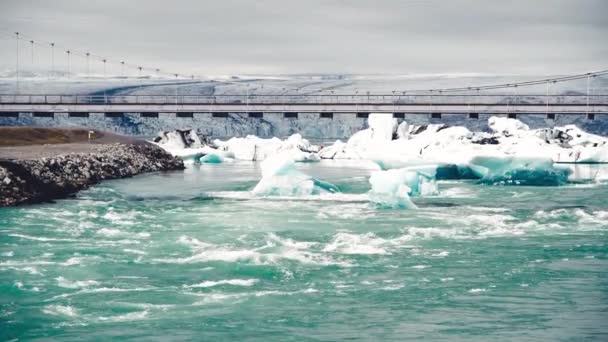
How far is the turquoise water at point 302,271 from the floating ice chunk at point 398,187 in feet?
2.42

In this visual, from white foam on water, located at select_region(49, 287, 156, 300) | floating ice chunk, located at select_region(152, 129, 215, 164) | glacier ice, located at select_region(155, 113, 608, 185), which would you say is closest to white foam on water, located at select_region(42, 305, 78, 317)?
white foam on water, located at select_region(49, 287, 156, 300)

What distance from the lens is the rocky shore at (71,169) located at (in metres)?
41.6

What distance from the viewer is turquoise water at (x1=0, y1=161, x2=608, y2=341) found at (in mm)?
18891

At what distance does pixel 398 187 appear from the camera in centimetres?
4166

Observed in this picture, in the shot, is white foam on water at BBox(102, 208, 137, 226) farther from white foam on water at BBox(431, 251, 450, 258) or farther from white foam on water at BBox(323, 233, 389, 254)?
white foam on water at BBox(431, 251, 450, 258)

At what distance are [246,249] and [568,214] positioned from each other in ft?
52.6

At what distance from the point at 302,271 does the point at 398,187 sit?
17.6 meters

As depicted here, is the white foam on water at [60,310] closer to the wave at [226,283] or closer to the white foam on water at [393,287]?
the wave at [226,283]

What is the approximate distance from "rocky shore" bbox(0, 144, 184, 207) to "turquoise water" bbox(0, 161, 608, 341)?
1.95m

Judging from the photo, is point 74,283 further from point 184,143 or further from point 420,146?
point 184,143

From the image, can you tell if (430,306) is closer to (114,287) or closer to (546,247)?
(114,287)

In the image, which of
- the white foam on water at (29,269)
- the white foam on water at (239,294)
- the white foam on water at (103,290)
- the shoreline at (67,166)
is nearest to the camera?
the white foam on water at (239,294)

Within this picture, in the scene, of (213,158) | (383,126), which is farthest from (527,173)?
(213,158)

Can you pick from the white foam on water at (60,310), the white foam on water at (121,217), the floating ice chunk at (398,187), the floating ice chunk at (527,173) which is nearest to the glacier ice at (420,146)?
the floating ice chunk at (527,173)
